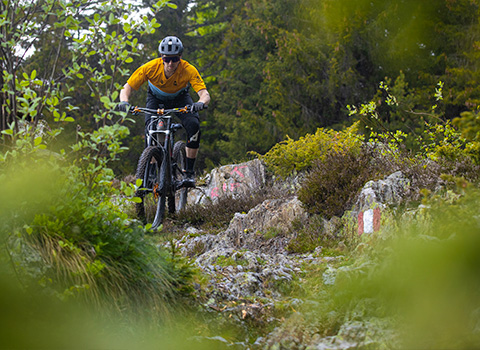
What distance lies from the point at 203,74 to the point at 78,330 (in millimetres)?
23461

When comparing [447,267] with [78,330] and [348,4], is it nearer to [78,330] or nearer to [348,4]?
[78,330]

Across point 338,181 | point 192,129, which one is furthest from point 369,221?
point 192,129

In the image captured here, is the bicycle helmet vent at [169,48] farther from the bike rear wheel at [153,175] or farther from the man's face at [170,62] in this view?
the bike rear wheel at [153,175]

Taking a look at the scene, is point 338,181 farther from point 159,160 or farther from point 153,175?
point 153,175

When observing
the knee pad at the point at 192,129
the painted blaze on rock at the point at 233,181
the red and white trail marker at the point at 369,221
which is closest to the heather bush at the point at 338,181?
the red and white trail marker at the point at 369,221

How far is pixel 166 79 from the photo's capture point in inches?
308

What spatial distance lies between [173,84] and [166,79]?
0.14 m

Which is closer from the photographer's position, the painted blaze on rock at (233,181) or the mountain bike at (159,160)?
the mountain bike at (159,160)

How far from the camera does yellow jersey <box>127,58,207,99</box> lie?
7.63m

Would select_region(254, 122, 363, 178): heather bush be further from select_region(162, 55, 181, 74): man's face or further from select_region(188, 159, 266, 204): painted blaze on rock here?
select_region(162, 55, 181, 74): man's face

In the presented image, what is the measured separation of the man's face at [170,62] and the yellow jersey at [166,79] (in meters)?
0.07

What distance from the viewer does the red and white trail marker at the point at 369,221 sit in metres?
5.31

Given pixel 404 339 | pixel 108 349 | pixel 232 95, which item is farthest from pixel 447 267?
pixel 232 95

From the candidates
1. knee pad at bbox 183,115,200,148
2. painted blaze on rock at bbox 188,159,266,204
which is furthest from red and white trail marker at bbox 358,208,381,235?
painted blaze on rock at bbox 188,159,266,204
